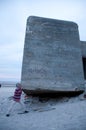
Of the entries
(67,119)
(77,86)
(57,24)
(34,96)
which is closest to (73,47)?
(57,24)

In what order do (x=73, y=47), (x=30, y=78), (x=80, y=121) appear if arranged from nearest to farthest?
(x=80, y=121) < (x=30, y=78) < (x=73, y=47)

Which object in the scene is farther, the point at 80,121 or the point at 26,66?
the point at 26,66

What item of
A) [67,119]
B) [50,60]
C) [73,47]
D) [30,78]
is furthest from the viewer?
[73,47]

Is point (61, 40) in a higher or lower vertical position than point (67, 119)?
higher

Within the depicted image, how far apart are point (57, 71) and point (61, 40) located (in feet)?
5.42

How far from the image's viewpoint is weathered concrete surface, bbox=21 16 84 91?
7.71m

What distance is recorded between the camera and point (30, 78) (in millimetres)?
7590

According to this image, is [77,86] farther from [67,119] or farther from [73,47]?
[67,119]

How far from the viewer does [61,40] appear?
861 centimetres

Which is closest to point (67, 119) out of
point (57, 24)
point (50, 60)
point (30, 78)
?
point (30, 78)

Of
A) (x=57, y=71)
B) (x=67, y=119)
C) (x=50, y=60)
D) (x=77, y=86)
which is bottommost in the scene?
(x=67, y=119)

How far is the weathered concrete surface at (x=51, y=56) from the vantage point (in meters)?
7.71

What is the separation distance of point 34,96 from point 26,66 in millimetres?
1985

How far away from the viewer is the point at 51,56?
8.22 m
